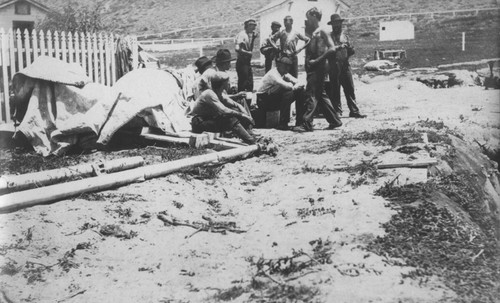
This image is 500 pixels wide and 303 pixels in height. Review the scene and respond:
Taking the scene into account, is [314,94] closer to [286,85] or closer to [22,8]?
[286,85]

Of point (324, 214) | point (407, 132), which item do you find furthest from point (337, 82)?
point (324, 214)

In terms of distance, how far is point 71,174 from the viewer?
6703 millimetres

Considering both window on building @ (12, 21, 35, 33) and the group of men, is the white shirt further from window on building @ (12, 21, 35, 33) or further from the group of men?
window on building @ (12, 21, 35, 33)

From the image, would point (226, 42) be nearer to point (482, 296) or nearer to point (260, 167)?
point (260, 167)

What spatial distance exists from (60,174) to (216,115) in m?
3.08

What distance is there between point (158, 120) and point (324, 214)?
4703 mm

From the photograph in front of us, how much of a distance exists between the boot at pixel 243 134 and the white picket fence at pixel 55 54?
Result: 4.74 m

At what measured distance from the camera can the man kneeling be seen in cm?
892

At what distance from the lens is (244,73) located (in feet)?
41.6

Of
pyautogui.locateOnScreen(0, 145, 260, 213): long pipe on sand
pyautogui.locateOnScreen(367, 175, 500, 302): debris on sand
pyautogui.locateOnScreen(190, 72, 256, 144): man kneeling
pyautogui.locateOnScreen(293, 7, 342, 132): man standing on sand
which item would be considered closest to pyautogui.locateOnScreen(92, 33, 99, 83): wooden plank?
pyautogui.locateOnScreen(190, 72, 256, 144): man kneeling

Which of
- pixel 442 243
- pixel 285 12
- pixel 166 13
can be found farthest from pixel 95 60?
pixel 166 13

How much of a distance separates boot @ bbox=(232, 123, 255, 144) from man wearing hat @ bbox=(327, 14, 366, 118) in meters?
3.09

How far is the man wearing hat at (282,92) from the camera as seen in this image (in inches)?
425

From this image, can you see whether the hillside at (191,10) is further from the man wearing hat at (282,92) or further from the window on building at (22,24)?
the man wearing hat at (282,92)
